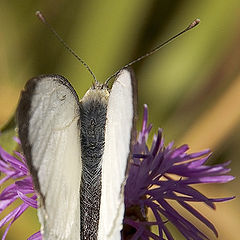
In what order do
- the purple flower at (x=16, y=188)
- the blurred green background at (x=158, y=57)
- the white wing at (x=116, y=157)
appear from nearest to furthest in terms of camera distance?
the white wing at (x=116, y=157) < the purple flower at (x=16, y=188) < the blurred green background at (x=158, y=57)

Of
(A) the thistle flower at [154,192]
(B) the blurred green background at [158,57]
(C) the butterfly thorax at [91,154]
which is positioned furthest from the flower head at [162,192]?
(B) the blurred green background at [158,57]

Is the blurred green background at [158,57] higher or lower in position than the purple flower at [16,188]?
higher

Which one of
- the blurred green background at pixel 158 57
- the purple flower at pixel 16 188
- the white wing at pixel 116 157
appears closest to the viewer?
the white wing at pixel 116 157

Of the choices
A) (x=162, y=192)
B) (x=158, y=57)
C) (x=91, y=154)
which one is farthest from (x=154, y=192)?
(x=158, y=57)

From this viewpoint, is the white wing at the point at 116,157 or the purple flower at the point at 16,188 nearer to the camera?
the white wing at the point at 116,157

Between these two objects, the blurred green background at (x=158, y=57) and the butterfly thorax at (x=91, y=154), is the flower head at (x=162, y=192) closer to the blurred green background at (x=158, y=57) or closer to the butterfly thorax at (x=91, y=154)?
the butterfly thorax at (x=91, y=154)

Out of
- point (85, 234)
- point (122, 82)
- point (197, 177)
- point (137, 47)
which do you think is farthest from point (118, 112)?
point (137, 47)
